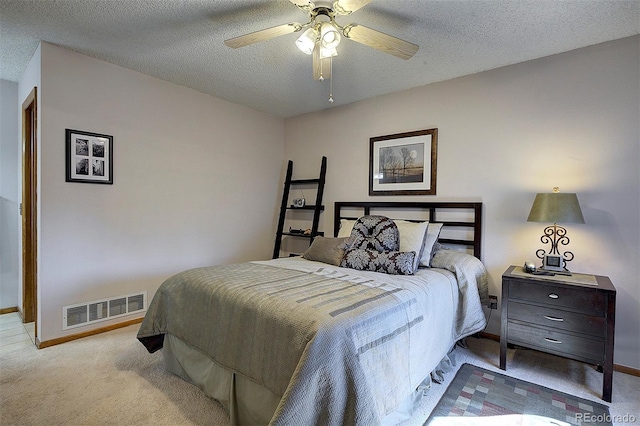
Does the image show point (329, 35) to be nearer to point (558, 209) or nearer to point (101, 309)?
point (558, 209)

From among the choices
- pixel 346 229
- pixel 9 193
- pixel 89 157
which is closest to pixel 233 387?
pixel 346 229

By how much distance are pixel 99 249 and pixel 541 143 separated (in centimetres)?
409

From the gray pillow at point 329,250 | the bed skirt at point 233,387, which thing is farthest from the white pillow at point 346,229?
the bed skirt at point 233,387

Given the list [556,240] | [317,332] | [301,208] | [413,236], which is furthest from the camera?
[301,208]

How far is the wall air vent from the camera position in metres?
2.76

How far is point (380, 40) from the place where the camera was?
→ 1.94m

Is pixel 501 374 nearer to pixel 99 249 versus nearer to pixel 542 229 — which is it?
pixel 542 229

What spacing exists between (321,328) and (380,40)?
1.72 m

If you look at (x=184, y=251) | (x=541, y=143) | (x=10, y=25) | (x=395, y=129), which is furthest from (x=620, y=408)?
(x=10, y=25)

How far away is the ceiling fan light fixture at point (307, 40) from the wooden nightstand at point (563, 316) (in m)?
2.17

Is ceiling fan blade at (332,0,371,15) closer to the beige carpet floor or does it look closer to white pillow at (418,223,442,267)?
white pillow at (418,223,442,267)

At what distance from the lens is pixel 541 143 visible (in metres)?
2.67

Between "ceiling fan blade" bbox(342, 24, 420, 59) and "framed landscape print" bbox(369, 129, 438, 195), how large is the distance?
4.65ft

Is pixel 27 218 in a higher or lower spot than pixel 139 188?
lower
